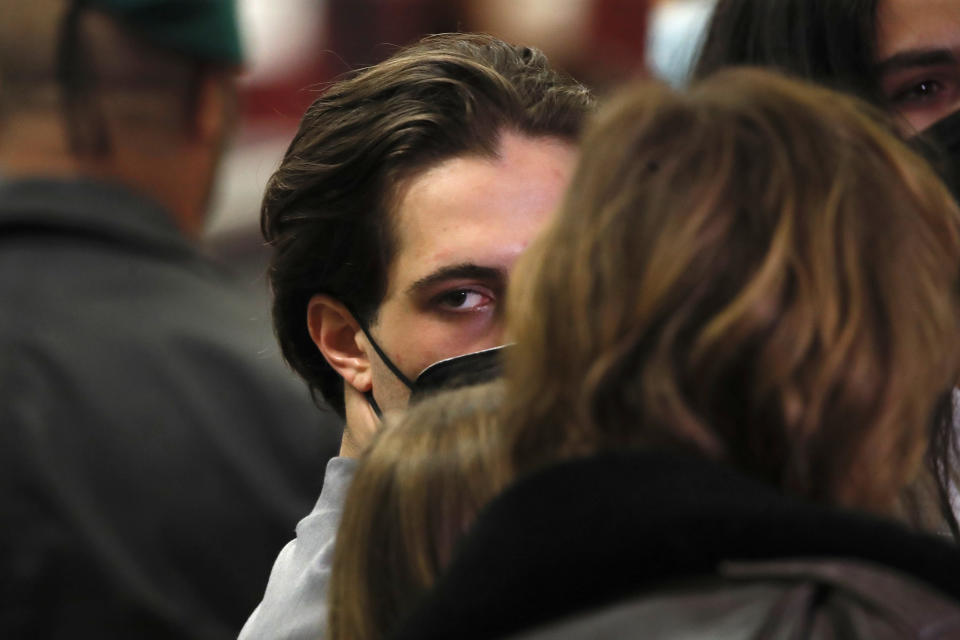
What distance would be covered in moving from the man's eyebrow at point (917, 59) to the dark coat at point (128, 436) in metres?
1.02

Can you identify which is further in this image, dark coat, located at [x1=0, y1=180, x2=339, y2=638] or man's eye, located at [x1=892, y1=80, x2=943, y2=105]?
man's eye, located at [x1=892, y1=80, x2=943, y2=105]

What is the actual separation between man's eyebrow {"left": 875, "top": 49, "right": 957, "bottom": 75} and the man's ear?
907mm

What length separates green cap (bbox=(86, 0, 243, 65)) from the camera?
2061mm

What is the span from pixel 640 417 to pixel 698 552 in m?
0.13

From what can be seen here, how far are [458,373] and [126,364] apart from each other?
0.43 metres

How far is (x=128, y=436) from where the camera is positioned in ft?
6.08

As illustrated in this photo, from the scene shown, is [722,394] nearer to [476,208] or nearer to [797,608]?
[797,608]

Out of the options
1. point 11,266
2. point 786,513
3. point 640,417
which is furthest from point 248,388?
point 786,513

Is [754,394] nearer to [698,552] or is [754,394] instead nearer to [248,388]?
[698,552]

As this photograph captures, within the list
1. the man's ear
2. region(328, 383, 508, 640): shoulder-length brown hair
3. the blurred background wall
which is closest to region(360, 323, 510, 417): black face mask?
the man's ear

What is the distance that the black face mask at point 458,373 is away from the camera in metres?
1.82

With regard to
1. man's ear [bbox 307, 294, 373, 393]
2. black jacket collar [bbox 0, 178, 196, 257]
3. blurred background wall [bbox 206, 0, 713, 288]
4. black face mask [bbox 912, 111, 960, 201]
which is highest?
black jacket collar [bbox 0, 178, 196, 257]

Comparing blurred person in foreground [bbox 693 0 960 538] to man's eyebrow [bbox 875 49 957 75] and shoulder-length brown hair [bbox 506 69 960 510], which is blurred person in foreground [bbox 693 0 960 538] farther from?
shoulder-length brown hair [bbox 506 69 960 510]

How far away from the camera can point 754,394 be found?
1.13 metres
